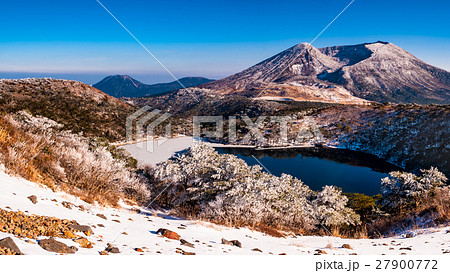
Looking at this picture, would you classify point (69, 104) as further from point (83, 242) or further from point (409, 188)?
point (409, 188)

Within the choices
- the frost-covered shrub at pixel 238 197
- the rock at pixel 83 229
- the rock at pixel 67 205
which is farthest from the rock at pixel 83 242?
the frost-covered shrub at pixel 238 197

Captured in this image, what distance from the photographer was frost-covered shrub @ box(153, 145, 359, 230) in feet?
33.3

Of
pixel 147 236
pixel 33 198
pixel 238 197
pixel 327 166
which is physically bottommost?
pixel 327 166

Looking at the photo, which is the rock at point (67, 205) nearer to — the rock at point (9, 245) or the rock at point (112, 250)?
the rock at point (112, 250)

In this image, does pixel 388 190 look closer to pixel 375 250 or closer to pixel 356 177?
pixel 375 250

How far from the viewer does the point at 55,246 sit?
365 cm

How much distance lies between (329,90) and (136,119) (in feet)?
503

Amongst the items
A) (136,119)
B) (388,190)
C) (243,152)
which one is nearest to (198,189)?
(388,190)

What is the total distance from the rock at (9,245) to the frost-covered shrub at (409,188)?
658 inches

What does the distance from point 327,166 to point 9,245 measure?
47121 millimetres

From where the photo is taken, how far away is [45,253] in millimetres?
3432

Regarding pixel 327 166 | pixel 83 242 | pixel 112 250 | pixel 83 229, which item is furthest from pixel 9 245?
pixel 327 166

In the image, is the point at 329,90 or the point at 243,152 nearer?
the point at 243,152

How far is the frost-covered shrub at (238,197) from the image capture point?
10.2m
